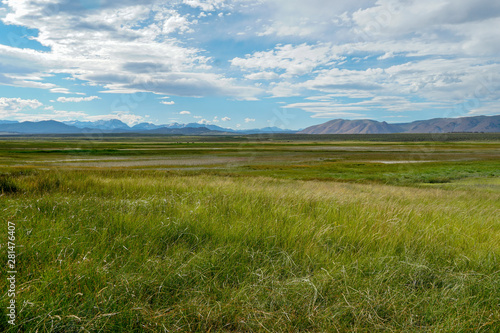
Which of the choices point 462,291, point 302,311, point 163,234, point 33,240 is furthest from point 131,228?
point 462,291

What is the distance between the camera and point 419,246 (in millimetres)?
4949

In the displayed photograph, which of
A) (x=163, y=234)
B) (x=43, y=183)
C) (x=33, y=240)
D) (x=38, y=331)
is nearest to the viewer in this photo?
(x=38, y=331)

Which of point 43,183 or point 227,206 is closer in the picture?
point 227,206

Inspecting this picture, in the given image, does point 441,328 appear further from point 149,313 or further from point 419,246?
point 149,313

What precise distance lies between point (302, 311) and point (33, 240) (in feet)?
12.0

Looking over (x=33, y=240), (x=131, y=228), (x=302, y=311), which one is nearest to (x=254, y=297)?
(x=302, y=311)

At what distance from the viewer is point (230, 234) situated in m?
4.94

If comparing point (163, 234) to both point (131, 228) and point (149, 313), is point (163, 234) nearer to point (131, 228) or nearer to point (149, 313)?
point (131, 228)

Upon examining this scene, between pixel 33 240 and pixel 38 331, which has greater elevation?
pixel 33 240

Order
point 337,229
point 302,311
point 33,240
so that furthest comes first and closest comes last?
1. point 337,229
2. point 33,240
3. point 302,311

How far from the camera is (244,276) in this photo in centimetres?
384

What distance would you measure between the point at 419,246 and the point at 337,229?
4.25 feet

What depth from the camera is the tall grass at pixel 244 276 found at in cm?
290

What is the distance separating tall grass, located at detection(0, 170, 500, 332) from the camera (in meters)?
2.90
